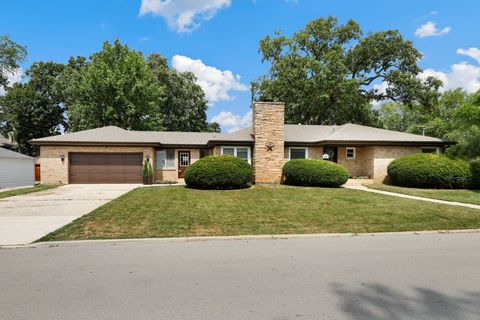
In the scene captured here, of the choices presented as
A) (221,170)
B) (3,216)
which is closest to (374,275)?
(3,216)

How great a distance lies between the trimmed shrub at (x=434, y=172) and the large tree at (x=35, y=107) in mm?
42231

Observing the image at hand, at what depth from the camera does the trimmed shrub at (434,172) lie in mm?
15914

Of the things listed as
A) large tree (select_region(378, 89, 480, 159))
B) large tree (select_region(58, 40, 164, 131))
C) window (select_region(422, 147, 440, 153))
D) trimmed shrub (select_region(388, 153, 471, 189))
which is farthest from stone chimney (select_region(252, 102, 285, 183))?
large tree (select_region(58, 40, 164, 131))

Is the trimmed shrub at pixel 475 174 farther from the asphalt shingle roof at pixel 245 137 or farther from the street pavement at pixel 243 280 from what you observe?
the street pavement at pixel 243 280

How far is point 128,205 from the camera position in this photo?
10.1m

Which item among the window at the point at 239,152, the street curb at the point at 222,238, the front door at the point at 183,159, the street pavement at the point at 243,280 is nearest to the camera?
the street pavement at the point at 243,280

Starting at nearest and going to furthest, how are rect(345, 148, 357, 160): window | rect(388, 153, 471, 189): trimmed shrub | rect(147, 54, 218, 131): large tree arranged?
rect(388, 153, 471, 189): trimmed shrub → rect(345, 148, 357, 160): window → rect(147, 54, 218, 131): large tree

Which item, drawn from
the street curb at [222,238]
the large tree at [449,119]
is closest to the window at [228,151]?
the street curb at [222,238]

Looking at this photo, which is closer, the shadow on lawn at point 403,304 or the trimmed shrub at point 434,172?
the shadow on lawn at point 403,304

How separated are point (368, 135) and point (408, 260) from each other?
16.3 meters

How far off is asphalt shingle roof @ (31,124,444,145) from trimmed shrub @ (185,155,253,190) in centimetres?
298

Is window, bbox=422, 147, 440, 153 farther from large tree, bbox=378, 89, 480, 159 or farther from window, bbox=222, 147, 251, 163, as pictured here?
window, bbox=222, 147, 251, 163

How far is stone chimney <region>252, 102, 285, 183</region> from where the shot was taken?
56.9 feet

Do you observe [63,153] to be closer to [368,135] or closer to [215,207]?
[215,207]
